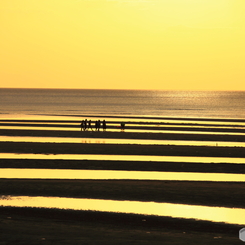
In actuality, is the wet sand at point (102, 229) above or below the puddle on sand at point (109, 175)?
below

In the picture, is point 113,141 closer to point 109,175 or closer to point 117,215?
point 109,175

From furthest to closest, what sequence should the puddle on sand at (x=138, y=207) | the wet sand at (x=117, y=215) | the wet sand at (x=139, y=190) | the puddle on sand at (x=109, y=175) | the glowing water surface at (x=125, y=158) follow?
the glowing water surface at (x=125, y=158) → the puddle on sand at (x=109, y=175) → the wet sand at (x=139, y=190) → the puddle on sand at (x=138, y=207) → the wet sand at (x=117, y=215)

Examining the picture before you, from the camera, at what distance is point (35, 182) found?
23.6 m

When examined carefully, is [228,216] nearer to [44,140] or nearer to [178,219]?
[178,219]

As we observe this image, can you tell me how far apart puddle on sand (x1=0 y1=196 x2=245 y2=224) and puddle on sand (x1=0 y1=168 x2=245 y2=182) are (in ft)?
17.9

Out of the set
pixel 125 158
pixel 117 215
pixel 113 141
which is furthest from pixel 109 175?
pixel 113 141

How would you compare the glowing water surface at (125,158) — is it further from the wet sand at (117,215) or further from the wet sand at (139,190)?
the wet sand at (139,190)

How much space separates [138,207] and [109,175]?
25.0 ft

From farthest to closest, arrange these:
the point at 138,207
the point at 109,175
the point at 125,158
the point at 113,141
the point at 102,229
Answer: the point at 113,141 < the point at 125,158 < the point at 109,175 < the point at 138,207 < the point at 102,229

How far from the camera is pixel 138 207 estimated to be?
18.8 metres

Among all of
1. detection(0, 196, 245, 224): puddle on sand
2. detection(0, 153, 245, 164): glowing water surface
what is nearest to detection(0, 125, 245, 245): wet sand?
detection(0, 196, 245, 224): puddle on sand

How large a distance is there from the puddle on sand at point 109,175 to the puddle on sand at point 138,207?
5444 mm

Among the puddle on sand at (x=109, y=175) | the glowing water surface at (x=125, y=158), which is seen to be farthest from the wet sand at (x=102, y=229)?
the glowing water surface at (x=125, y=158)

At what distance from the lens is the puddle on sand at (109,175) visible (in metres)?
25.4
